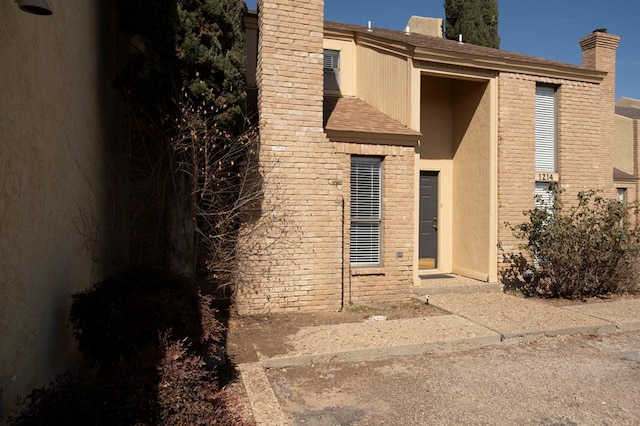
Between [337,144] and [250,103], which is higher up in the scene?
[250,103]

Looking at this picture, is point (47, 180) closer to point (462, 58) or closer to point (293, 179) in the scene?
point (293, 179)

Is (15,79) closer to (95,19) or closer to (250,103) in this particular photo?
(95,19)

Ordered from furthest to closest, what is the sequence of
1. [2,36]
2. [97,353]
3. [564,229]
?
[564,229] < [97,353] < [2,36]

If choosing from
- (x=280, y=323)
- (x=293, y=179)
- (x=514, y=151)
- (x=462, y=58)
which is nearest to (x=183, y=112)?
(x=293, y=179)

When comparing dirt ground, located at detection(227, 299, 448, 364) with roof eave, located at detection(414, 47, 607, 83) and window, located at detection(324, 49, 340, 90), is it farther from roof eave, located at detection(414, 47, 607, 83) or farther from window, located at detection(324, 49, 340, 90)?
window, located at detection(324, 49, 340, 90)

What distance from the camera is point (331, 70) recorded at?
10508 mm

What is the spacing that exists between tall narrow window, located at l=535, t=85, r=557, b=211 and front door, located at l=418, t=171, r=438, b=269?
2.27 m

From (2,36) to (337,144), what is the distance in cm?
562

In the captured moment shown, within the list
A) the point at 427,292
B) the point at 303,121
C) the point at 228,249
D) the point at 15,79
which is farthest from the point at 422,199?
the point at 15,79

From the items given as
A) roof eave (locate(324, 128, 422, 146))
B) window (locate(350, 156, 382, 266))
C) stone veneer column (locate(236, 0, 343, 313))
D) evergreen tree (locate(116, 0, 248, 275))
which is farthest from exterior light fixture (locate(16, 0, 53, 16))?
window (locate(350, 156, 382, 266))

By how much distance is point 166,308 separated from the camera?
406 cm

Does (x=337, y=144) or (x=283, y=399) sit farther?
(x=337, y=144)

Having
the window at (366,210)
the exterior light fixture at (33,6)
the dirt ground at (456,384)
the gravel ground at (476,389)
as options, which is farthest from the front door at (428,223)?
the exterior light fixture at (33,6)

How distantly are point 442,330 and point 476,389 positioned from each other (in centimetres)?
176
